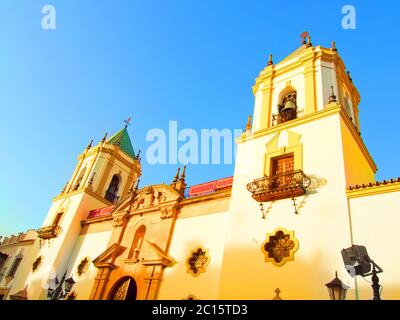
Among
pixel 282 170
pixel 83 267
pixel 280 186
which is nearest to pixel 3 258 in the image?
pixel 83 267

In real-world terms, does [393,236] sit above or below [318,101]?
below

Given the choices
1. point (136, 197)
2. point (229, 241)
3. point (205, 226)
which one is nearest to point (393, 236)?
point (229, 241)

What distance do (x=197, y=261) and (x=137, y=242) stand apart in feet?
17.0

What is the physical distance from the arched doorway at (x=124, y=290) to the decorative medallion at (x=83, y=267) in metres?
3.51

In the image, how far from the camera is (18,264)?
957 inches

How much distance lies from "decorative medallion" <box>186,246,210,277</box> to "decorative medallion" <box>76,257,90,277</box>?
8.44 m

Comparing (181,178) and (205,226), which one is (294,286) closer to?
(205,226)

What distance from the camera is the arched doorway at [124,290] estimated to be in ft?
49.8

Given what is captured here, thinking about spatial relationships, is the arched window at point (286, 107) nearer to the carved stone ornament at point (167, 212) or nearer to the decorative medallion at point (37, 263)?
the carved stone ornament at point (167, 212)

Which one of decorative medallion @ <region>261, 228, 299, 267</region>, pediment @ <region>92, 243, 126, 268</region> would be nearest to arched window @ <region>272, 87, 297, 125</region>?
decorative medallion @ <region>261, 228, 299, 267</region>

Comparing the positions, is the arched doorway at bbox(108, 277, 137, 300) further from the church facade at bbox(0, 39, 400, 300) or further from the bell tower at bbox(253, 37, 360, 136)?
the bell tower at bbox(253, 37, 360, 136)

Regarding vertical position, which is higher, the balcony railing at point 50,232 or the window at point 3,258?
the balcony railing at point 50,232

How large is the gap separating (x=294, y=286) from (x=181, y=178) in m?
9.53

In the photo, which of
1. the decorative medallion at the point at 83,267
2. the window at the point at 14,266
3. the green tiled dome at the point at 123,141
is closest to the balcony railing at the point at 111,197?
the green tiled dome at the point at 123,141
